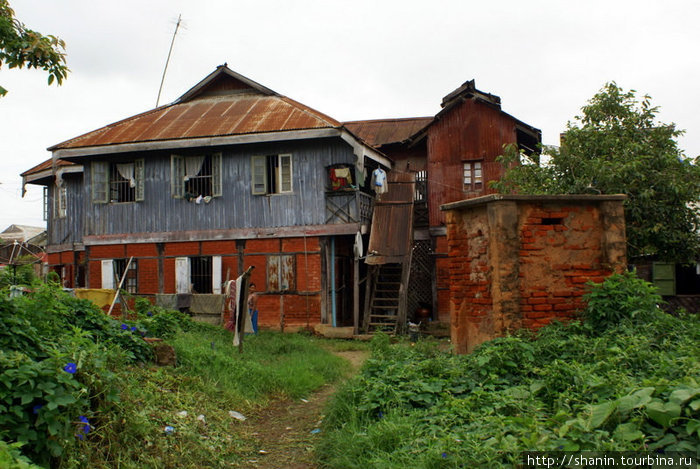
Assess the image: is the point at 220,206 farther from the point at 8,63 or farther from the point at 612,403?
the point at 612,403

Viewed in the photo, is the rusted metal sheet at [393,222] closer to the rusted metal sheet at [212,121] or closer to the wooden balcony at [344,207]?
the wooden balcony at [344,207]

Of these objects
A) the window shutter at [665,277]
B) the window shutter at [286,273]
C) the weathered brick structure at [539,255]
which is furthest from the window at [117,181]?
the window shutter at [665,277]

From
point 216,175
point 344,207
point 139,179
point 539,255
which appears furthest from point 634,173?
point 139,179

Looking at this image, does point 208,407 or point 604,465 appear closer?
point 604,465

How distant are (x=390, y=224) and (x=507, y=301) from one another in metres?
9.51

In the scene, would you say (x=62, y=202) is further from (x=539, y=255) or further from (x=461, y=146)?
(x=539, y=255)

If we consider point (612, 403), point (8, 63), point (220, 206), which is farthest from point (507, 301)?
point (220, 206)

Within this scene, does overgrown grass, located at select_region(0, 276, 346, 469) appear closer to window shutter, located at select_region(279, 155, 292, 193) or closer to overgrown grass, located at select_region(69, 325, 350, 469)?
overgrown grass, located at select_region(69, 325, 350, 469)

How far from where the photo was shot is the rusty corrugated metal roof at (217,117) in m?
15.5

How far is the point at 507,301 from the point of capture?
6.62 m

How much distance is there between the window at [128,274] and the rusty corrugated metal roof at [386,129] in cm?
871

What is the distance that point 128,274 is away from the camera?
17188 mm

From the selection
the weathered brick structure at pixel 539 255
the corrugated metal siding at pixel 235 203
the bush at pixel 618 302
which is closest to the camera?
the bush at pixel 618 302

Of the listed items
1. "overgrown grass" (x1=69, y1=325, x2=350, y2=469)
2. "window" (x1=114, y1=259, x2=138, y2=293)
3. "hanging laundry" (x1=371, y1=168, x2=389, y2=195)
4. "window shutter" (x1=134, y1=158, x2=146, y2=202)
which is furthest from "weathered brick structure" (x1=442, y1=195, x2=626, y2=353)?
"window" (x1=114, y1=259, x2=138, y2=293)
